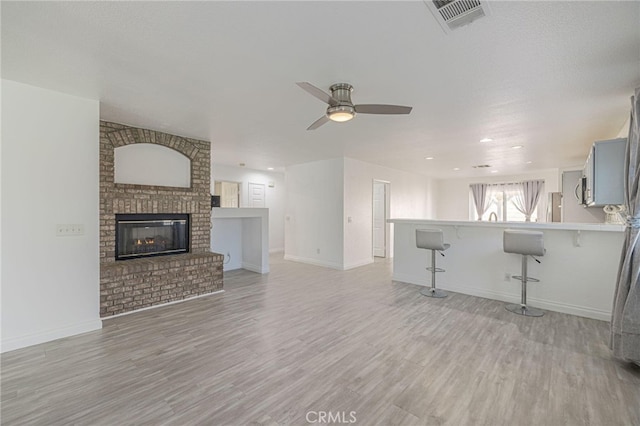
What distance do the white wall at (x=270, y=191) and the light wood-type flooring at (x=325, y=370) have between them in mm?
4653

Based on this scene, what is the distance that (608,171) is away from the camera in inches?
122

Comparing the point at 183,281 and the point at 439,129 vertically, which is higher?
the point at 439,129

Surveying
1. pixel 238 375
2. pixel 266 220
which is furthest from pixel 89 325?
pixel 266 220

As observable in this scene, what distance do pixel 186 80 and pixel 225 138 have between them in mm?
2132

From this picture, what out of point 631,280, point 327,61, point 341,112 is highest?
point 327,61

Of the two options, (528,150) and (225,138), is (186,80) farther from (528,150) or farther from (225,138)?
(528,150)

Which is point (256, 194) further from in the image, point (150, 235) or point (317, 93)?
point (317, 93)

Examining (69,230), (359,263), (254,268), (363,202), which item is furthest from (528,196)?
(69,230)

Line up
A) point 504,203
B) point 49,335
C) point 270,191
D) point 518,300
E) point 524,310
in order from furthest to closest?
point 504,203
point 270,191
point 518,300
point 524,310
point 49,335

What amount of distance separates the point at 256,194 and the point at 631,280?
302 inches

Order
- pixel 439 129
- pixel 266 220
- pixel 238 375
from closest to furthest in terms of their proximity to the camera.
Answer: pixel 238 375, pixel 439 129, pixel 266 220

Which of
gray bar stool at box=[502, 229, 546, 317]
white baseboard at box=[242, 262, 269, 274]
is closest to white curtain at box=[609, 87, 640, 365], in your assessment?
gray bar stool at box=[502, 229, 546, 317]

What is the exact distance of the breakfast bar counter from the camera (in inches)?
138

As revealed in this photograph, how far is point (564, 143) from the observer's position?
16.5ft
